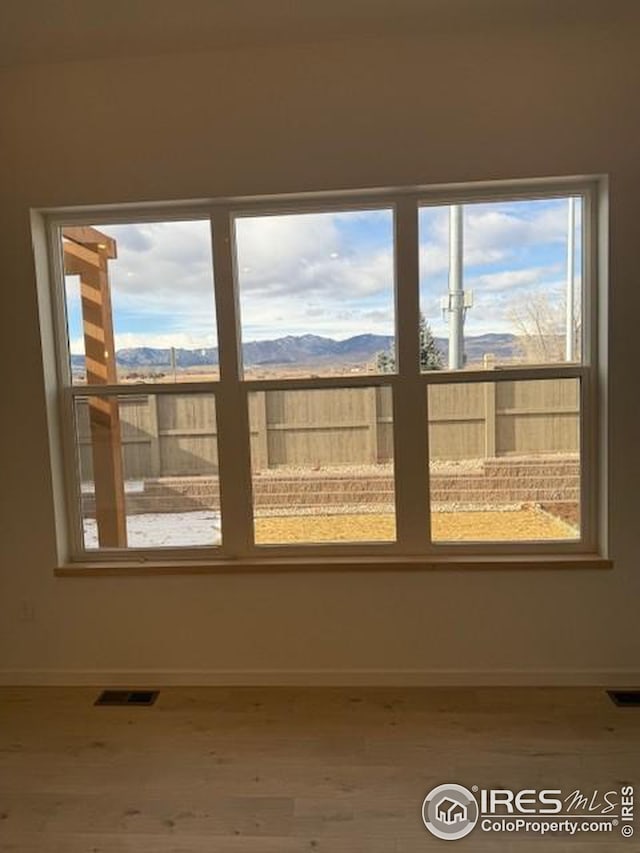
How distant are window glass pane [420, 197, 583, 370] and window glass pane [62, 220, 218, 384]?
3.38ft

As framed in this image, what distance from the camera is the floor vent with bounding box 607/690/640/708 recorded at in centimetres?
230

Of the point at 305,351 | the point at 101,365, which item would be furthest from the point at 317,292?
the point at 101,365

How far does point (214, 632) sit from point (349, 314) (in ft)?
5.27

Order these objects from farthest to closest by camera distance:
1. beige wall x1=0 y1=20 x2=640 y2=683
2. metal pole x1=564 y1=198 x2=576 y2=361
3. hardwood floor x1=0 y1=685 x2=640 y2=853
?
1. metal pole x1=564 y1=198 x2=576 y2=361
2. beige wall x1=0 y1=20 x2=640 y2=683
3. hardwood floor x1=0 y1=685 x2=640 y2=853

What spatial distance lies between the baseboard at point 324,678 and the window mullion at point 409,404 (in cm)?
58

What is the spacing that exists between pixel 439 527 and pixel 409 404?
A: 59 centimetres

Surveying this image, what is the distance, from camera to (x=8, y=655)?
2.62 m

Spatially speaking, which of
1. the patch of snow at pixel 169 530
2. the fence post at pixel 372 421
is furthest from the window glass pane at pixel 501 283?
the patch of snow at pixel 169 530

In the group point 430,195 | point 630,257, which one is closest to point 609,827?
point 630,257

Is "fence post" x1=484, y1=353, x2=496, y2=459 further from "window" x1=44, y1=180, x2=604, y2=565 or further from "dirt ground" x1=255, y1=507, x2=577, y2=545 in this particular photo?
"dirt ground" x1=255, y1=507, x2=577, y2=545

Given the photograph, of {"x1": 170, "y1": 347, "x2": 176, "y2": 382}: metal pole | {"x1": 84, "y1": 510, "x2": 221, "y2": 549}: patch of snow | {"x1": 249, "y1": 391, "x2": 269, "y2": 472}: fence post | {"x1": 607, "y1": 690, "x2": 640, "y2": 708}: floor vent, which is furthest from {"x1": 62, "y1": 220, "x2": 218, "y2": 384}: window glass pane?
{"x1": 607, "y1": 690, "x2": 640, "y2": 708}: floor vent

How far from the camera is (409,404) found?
2.49 metres

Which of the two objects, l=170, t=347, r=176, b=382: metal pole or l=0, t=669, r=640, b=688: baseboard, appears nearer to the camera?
l=0, t=669, r=640, b=688: baseboard

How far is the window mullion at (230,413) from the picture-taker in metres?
2.48
